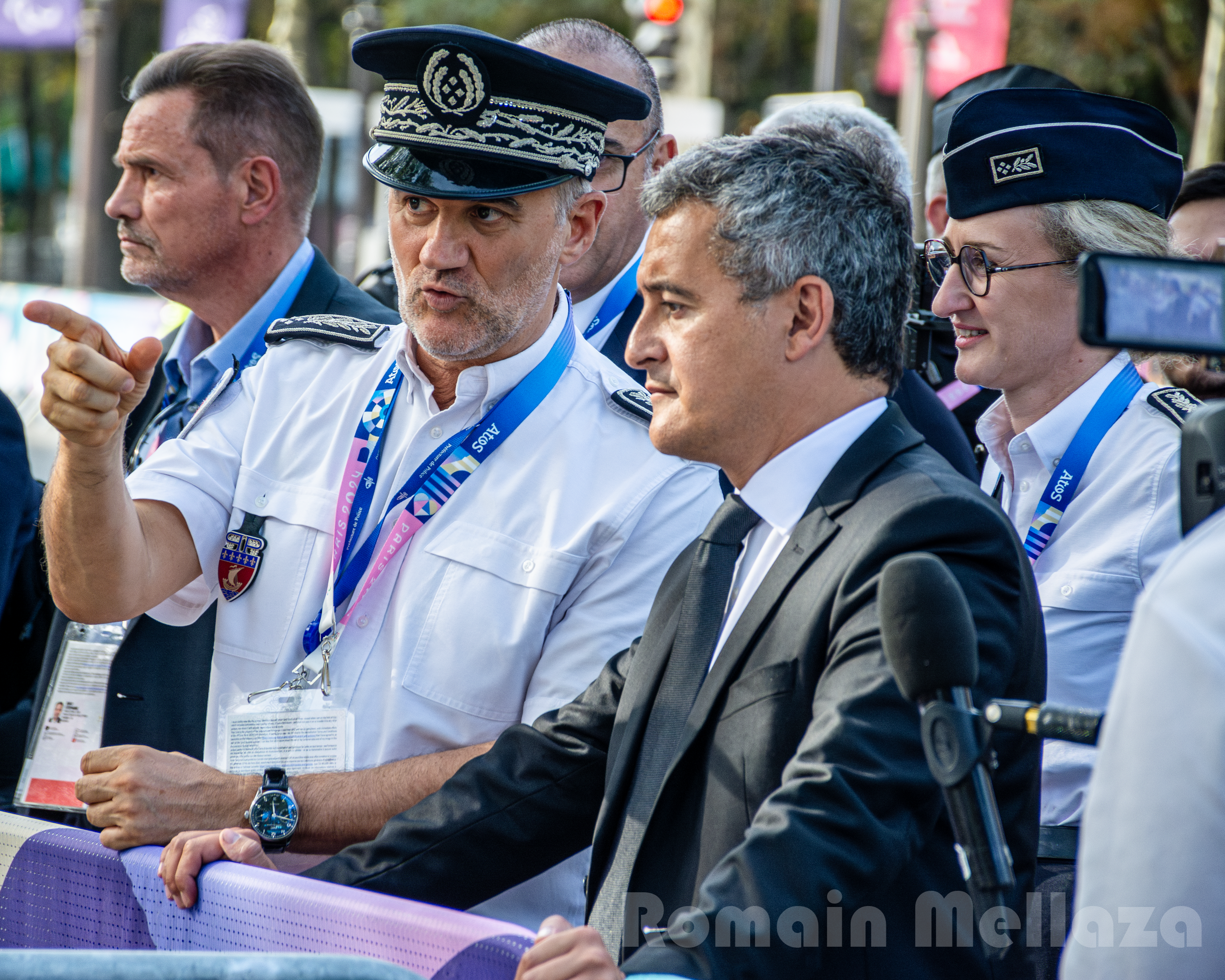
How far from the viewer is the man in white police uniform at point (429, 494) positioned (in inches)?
115

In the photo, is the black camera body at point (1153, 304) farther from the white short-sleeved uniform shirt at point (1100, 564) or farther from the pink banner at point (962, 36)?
the pink banner at point (962, 36)

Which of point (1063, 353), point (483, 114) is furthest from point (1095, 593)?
point (483, 114)

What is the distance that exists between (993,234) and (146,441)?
2332mm

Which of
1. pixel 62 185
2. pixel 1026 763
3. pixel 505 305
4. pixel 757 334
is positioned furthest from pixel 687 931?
pixel 62 185

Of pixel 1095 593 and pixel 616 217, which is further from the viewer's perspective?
pixel 616 217

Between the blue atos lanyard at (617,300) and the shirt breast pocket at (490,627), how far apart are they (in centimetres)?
153

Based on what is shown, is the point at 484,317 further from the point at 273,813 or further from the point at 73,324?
the point at 273,813

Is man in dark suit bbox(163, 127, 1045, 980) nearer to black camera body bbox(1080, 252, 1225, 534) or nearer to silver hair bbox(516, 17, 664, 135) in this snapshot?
black camera body bbox(1080, 252, 1225, 534)

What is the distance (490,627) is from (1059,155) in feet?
5.44

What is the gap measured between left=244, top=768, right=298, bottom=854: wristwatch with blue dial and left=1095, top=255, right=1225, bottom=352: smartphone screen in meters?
1.93

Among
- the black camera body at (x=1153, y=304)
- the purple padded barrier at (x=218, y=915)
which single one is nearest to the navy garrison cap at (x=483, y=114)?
the purple padded barrier at (x=218, y=915)

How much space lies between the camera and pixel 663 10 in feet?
39.6

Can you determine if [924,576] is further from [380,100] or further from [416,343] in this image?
[380,100]

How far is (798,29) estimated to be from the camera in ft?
91.3
